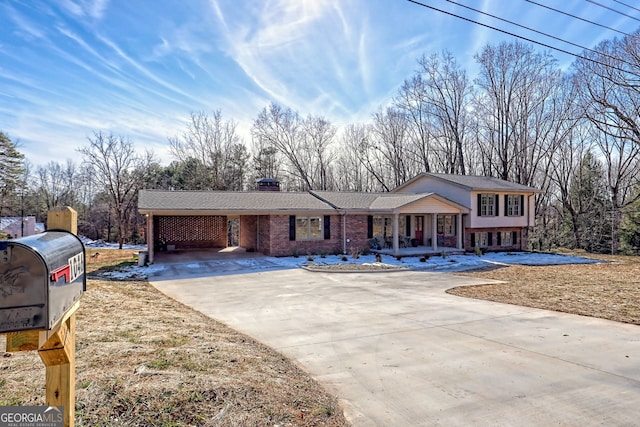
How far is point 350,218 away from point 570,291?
1129cm

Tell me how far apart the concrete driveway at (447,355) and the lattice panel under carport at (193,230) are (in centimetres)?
1263

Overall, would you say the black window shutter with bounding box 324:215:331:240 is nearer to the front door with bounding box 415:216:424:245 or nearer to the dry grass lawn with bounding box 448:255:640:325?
the front door with bounding box 415:216:424:245

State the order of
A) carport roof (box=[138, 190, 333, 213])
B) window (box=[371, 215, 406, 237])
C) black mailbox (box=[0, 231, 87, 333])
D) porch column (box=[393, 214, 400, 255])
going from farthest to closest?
window (box=[371, 215, 406, 237]) → porch column (box=[393, 214, 400, 255]) → carport roof (box=[138, 190, 333, 213]) → black mailbox (box=[0, 231, 87, 333])

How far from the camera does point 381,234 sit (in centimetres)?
2152

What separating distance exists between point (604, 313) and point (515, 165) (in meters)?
28.0

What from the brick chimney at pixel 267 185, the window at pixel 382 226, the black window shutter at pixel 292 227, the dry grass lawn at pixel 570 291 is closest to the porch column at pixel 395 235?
the window at pixel 382 226

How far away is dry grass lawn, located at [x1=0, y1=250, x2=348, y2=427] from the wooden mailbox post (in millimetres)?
1168

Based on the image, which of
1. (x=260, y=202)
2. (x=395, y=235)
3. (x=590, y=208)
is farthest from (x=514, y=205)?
(x=260, y=202)

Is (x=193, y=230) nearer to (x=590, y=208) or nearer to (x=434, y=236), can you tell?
(x=434, y=236)

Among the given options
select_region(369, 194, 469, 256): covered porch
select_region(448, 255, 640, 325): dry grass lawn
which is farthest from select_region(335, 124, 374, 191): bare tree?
select_region(448, 255, 640, 325): dry grass lawn

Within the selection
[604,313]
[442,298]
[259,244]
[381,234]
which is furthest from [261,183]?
[604,313]

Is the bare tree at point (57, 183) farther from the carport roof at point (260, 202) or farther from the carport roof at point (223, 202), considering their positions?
the carport roof at point (260, 202)

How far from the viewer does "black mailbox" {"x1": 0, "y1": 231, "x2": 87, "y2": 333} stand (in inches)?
60.8

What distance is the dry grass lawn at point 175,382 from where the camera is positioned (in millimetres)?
3203
